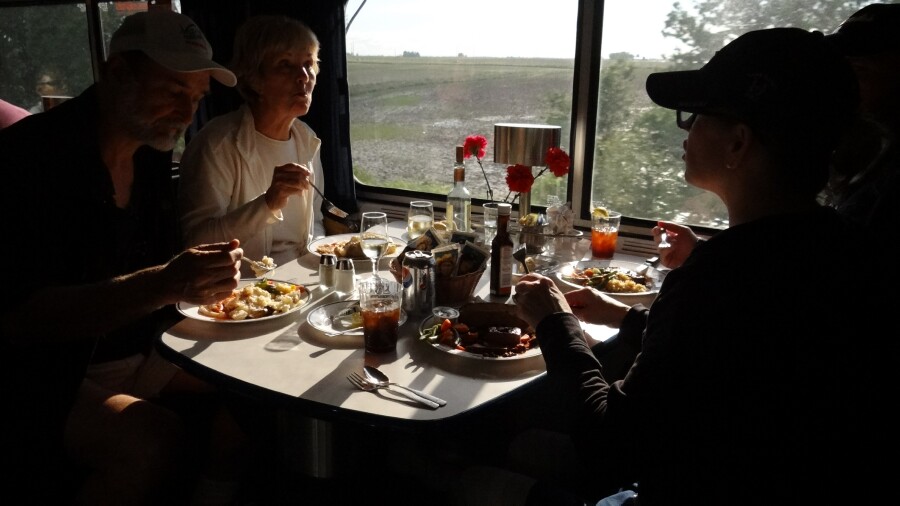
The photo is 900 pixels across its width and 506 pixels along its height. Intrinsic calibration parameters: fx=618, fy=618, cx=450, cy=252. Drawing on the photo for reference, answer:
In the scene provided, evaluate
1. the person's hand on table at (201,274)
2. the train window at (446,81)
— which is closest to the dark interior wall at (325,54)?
the train window at (446,81)

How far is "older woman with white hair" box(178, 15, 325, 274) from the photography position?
2299mm

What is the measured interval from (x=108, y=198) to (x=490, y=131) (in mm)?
2224

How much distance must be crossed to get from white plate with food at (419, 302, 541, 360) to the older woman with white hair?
2.88ft

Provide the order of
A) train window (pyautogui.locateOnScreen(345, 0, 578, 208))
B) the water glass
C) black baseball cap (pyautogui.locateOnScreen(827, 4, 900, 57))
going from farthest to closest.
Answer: train window (pyautogui.locateOnScreen(345, 0, 578, 208)) → the water glass → black baseball cap (pyautogui.locateOnScreen(827, 4, 900, 57))

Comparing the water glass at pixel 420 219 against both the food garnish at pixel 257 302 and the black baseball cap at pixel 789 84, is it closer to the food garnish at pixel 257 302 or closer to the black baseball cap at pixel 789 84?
the food garnish at pixel 257 302

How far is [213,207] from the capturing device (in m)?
2.37

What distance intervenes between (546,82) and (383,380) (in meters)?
2.32

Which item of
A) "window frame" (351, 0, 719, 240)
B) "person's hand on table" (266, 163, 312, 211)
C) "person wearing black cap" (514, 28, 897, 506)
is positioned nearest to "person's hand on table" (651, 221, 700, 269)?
"window frame" (351, 0, 719, 240)

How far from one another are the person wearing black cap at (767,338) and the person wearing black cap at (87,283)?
1.12 meters

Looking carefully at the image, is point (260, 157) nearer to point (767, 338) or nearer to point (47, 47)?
point (767, 338)

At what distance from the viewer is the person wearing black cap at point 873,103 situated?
55.1 inches

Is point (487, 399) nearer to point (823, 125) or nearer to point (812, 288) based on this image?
point (812, 288)

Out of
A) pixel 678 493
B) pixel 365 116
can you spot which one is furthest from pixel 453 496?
pixel 365 116

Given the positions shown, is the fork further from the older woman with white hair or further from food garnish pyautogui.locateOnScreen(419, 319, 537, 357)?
the older woman with white hair
